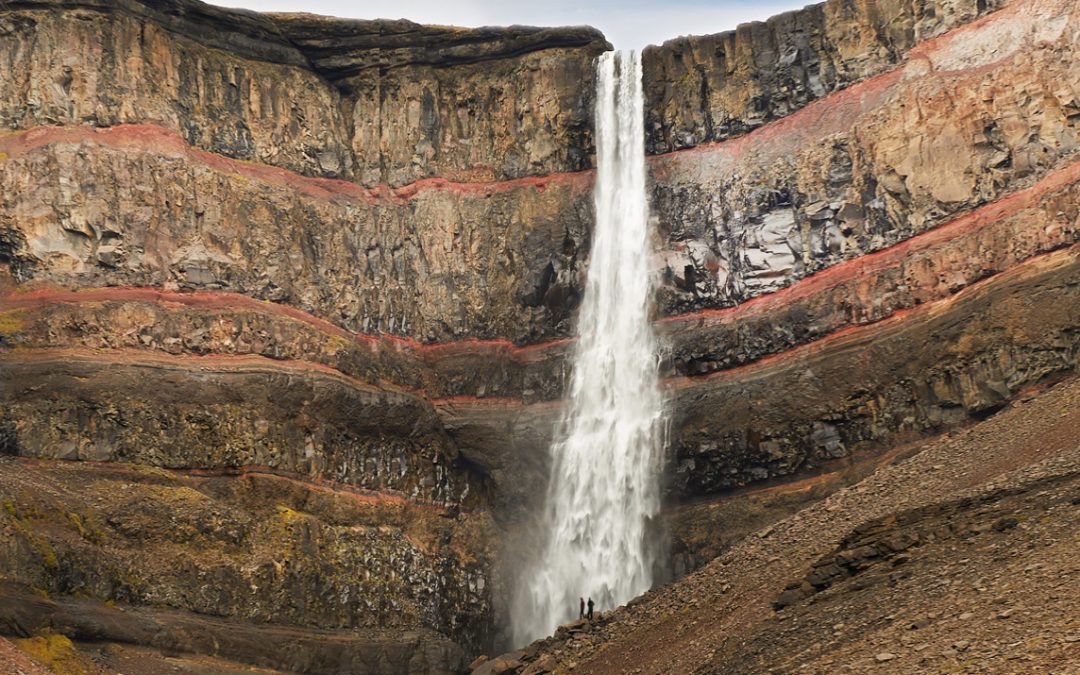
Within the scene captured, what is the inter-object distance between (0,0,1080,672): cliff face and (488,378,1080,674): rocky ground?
6.20 m

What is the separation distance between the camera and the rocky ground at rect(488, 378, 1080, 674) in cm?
2275

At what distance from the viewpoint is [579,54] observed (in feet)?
182

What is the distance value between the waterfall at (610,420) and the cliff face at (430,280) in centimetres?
79

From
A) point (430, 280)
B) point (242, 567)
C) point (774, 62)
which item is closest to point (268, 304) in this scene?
point (430, 280)

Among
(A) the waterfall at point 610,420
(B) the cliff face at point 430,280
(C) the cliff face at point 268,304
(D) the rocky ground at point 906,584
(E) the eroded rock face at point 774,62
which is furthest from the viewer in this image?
(E) the eroded rock face at point 774,62

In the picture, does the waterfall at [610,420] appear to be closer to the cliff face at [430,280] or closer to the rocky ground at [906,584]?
the cliff face at [430,280]

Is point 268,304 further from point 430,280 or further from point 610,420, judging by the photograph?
point 610,420

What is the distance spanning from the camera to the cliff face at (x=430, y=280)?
40594mm

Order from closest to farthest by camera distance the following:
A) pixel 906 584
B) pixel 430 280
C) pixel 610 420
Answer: pixel 906 584
pixel 610 420
pixel 430 280

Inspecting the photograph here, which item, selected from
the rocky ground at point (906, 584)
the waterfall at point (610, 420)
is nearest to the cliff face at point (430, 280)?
the waterfall at point (610, 420)

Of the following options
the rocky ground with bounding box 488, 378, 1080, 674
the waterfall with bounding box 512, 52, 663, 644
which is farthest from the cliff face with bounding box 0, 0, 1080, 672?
the rocky ground with bounding box 488, 378, 1080, 674

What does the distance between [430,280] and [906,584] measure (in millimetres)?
30311

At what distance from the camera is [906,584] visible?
2652cm

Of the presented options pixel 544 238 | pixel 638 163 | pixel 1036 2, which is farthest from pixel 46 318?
pixel 1036 2
